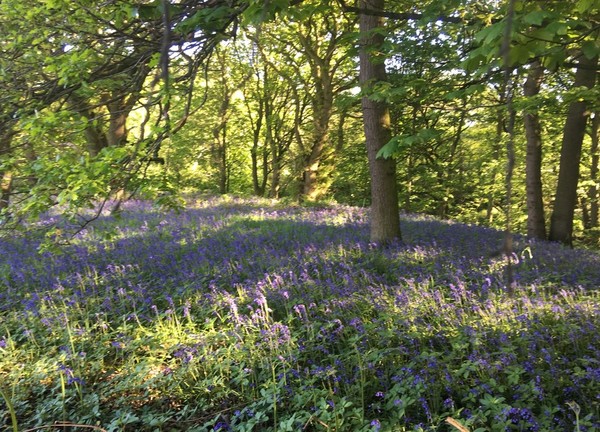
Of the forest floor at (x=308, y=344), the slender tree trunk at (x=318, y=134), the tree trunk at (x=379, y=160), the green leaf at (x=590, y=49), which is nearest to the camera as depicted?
the forest floor at (x=308, y=344)

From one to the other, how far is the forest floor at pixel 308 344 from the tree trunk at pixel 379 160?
0.64 metres

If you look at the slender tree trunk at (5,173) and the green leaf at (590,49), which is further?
the slender tree trunk at (5,173)

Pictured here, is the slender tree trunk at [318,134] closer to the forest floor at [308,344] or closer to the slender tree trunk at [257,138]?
the slender tree trunk at [257,138]

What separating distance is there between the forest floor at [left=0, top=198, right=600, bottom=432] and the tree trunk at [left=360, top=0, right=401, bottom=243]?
2.11 feet

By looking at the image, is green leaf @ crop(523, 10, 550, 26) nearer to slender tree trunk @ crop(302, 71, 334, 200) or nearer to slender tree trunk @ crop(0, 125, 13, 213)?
slender tree trunk @ crop(0, 125, 13, 213)

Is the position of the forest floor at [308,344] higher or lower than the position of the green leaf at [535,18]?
lower

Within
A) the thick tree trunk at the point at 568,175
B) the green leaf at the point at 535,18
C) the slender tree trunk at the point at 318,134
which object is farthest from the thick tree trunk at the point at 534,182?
the slender tree trunk at the point at 318,134

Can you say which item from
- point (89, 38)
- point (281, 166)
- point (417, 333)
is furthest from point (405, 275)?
point (281, 166)

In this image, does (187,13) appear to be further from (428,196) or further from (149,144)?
(428,196)

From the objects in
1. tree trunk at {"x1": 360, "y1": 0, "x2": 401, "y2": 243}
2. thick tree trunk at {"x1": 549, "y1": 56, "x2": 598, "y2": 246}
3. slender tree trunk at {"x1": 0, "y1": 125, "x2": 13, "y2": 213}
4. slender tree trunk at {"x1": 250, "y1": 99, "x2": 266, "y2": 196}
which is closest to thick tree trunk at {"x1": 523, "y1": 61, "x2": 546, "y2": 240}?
thick tree trunk at {"x1": 549, "y1": 56, "x2": 598, "y2": 246}

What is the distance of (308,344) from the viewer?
13.3ft

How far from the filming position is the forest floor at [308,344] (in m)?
3.12

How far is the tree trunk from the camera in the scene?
689cm

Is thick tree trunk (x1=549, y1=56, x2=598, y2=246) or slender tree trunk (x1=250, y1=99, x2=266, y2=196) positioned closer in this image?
thick tree trunk (x1=549, y1=56, x2=598, y2=246)
